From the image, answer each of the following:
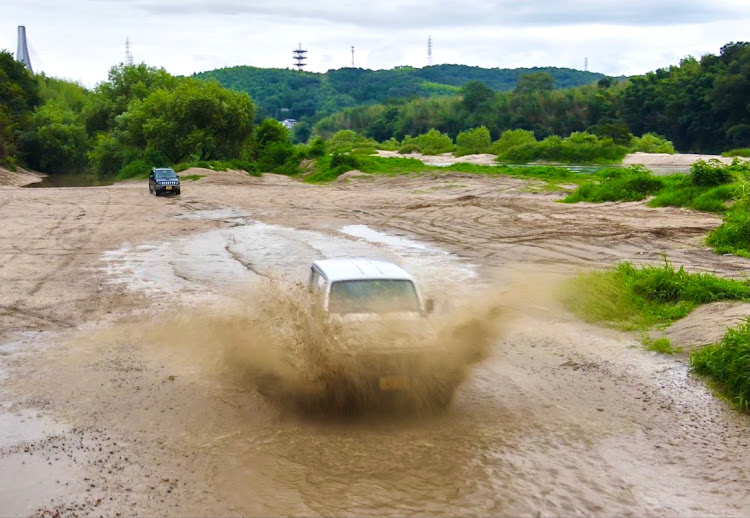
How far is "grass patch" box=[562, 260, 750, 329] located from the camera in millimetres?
14023

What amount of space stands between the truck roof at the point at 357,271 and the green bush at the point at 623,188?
23.8 metres

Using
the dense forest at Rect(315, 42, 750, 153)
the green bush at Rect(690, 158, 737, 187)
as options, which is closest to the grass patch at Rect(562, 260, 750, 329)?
the green bush at Rect(690, 158, 737, 187)

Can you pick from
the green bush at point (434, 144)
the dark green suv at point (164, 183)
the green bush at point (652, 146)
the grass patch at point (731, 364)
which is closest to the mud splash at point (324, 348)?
the grass patch at point (731, 364)

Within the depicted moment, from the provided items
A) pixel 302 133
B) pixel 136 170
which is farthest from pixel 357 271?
pixel 302 133

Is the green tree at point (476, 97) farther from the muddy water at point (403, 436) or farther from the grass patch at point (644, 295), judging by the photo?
the muddy water at point (403, 436)

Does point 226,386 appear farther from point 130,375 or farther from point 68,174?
point 68,174

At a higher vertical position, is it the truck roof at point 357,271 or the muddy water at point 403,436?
the truck roof at point 357,271

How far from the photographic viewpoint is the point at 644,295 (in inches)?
595

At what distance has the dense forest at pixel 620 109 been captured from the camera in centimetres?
8656

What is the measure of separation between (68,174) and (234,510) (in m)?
84.5

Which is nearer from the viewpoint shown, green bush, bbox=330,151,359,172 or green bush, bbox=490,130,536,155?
green bush, bbox=330,151,359,172

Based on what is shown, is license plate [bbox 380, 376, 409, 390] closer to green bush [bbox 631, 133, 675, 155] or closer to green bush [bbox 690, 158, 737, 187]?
green bush [bbox 690, 158, 737, 187]

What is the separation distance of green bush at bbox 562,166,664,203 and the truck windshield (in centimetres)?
2425

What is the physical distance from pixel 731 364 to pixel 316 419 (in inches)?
223
